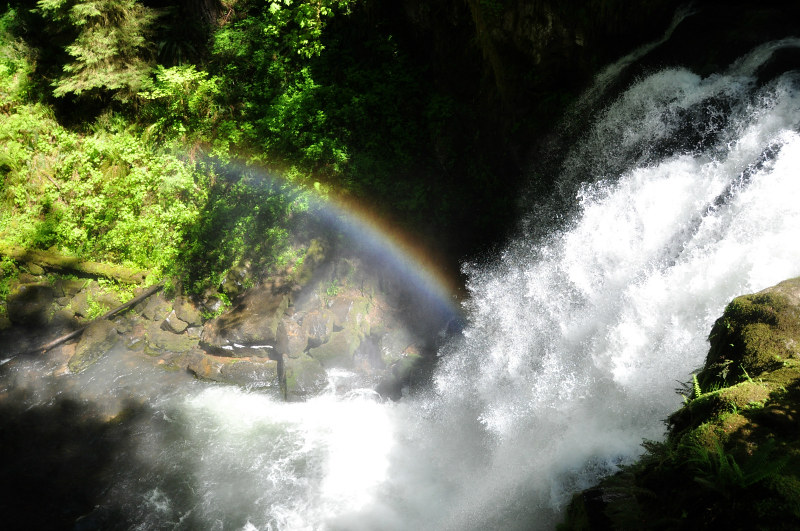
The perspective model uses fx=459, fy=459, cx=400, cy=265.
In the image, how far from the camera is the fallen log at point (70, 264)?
9.54 m

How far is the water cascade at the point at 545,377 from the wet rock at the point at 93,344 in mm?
279

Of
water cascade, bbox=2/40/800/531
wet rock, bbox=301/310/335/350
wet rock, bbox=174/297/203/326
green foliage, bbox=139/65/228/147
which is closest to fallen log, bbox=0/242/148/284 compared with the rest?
wet rock, bbox=174/297/203/326

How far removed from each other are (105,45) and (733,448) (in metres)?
12.0

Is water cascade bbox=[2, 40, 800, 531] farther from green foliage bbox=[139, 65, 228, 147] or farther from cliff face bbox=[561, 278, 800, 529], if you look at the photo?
green foliage bbox=[139, 65, 228, 147]

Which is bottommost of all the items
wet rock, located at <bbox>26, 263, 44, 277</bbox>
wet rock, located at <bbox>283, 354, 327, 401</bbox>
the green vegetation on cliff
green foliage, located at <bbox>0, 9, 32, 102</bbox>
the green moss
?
the green moss

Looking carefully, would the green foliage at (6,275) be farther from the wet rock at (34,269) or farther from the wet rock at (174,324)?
the wet rock at (174,324)

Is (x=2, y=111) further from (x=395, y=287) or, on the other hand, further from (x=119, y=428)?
(x=395, y=287)

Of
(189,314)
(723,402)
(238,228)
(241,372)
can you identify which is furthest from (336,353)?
(723,402)

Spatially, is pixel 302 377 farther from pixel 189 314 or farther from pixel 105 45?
pixel 105 45

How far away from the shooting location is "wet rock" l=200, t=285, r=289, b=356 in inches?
333

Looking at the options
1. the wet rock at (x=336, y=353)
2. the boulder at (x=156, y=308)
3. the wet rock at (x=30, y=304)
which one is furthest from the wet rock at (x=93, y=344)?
the wet rock at (x=336, y=353)

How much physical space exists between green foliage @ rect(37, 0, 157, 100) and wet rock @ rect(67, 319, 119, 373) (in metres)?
4.97

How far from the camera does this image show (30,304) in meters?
9.34

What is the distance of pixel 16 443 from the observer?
7.55m
